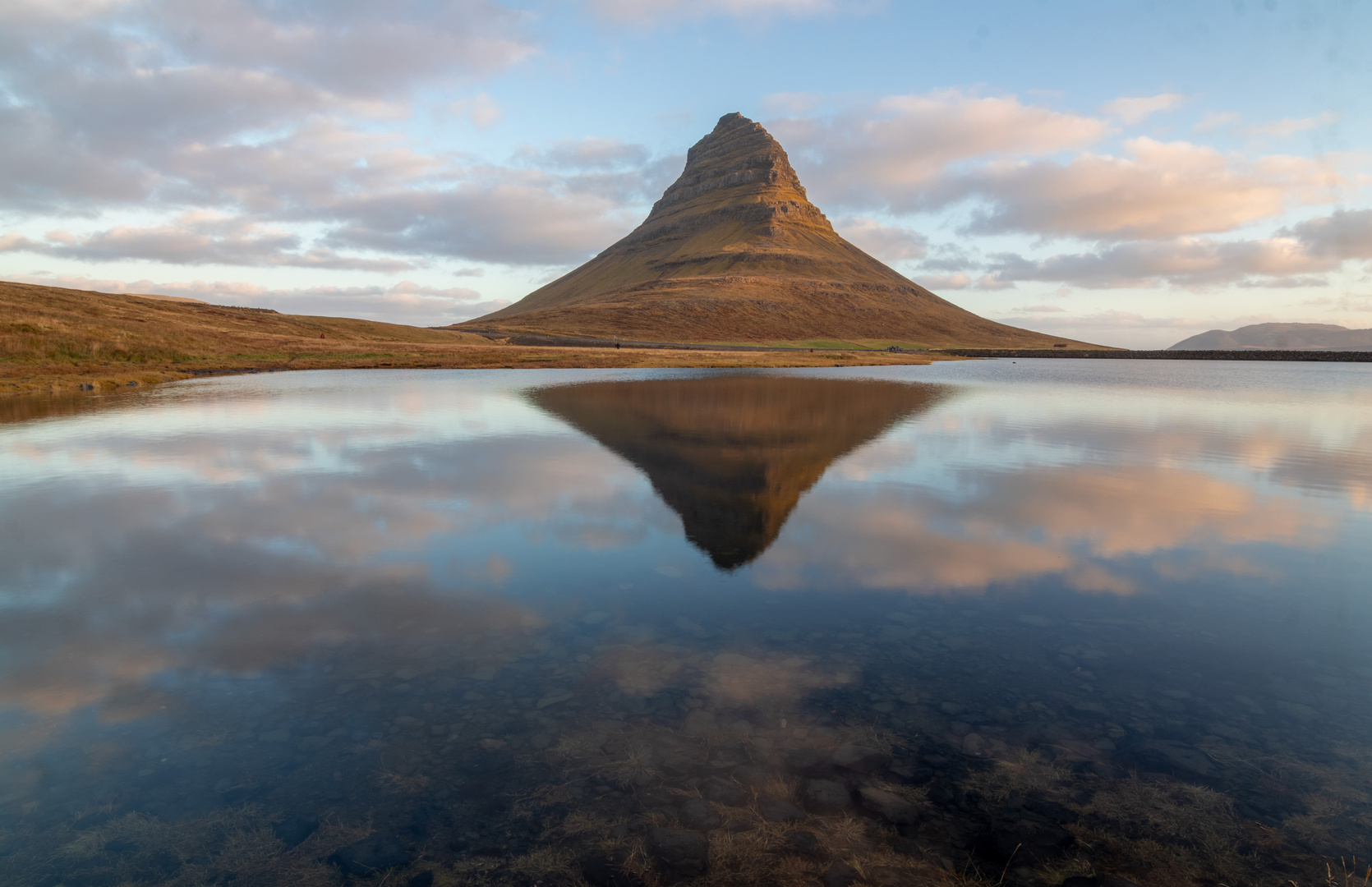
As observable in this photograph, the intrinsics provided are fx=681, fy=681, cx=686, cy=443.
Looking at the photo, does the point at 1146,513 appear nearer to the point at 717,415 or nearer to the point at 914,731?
the point at 914,731

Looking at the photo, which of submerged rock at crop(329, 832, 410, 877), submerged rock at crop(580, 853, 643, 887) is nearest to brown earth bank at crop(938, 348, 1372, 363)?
submerged rock at crop(580, 853, 643, 887)

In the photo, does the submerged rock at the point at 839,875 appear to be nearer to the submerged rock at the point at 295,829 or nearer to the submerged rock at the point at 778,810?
the submerged rock at the point at 778,810

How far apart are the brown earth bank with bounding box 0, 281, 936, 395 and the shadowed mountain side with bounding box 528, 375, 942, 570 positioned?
3160 centimetres

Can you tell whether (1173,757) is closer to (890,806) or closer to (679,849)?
(890,806)

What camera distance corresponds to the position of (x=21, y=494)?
1697 cm

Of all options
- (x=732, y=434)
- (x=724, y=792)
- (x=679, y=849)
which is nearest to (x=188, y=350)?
(x=732, y=434)

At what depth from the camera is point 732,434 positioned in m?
28.2

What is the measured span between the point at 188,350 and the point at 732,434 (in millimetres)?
68553

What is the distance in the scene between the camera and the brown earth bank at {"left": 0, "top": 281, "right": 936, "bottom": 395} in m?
54.7

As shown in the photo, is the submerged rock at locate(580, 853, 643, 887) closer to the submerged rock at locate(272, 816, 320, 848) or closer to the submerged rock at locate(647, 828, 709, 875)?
the submerged rock at locate(647, 828, 709, 875)

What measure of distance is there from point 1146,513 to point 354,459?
874 inches

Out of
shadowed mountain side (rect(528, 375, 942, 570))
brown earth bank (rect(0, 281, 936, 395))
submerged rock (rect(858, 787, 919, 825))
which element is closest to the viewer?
submerged rock (rect(858, 787, 919, 825))

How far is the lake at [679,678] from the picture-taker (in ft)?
18.0

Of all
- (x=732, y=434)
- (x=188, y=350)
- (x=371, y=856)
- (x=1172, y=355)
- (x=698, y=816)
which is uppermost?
(x=1172, y=355)
